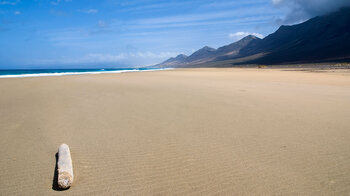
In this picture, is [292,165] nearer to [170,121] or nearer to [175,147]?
[175,147]

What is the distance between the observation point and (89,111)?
5211 millimetres

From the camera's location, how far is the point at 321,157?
2.66m

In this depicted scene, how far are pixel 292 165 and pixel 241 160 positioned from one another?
1.99ft

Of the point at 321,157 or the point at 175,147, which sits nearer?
the point at 321,157

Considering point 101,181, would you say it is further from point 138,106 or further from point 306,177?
point 138,106

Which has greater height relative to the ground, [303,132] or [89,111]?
[89,111]

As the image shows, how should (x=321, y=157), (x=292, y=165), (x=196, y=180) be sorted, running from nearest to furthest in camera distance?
(x=196, y=180)
(x=292, y=165)
(x=321, y=157)

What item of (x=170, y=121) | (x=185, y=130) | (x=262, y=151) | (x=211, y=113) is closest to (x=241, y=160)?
(x=262, y=151)

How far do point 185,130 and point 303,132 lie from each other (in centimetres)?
213

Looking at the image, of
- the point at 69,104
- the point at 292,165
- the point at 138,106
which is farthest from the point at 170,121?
the point at 69,104

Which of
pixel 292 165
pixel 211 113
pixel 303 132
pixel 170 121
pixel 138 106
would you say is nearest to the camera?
pixel 292 165

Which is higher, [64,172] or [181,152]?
[64,172]

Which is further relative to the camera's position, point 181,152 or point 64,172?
point 181,152

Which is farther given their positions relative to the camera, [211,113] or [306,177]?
[211,113]
